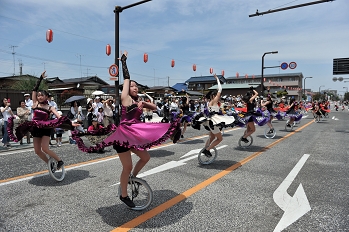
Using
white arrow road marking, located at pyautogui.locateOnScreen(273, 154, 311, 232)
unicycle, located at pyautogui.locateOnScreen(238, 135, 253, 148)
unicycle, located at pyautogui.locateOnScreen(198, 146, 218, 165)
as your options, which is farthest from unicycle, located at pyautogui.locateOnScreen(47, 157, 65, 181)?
unicycle, located at pyautogui.locateOnScreen(238, 135, 253, 148)

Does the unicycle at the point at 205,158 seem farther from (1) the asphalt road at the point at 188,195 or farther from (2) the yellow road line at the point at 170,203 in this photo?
(2) the yellow road line at the point at 170,203

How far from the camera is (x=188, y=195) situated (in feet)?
15.4

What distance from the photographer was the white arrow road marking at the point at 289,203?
373 centimetres

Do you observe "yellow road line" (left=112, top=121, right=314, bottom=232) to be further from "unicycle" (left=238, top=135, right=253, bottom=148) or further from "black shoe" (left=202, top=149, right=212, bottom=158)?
"unicycle" (left=238, top=135, right=253, bottom=148)

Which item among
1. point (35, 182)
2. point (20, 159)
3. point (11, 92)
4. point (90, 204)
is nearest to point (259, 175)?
point (90, 204)

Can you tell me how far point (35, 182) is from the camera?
18.2ft

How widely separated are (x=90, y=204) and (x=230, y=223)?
228 cm

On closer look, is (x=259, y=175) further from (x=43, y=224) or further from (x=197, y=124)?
(x=43, y=224)

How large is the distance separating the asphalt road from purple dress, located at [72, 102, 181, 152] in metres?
1.06

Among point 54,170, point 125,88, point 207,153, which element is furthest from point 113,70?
point 125,88

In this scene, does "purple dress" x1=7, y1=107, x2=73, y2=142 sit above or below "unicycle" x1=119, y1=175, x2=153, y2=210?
above

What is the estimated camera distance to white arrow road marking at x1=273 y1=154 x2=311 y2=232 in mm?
3729

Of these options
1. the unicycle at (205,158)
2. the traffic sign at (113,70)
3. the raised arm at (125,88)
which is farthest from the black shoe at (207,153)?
the traffic sign at (113,70)

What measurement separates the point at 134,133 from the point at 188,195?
69.0 inches
